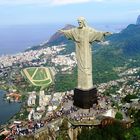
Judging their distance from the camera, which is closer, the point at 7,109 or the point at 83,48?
the point at 83,48

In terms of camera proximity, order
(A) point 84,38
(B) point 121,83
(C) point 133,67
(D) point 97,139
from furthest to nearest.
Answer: (C) point 133,67 < (B) point 121,83 < (A) point 84,38 < (D) point 97,139

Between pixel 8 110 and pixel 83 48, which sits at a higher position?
pixel 83 48

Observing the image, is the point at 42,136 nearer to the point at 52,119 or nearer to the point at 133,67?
the point at 52,119

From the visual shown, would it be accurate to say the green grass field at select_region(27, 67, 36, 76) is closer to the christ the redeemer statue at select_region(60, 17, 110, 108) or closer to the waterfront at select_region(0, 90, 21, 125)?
the waterfront at select_region(0, 90, 21, 125)

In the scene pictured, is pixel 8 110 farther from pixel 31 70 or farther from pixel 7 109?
pixel 31 70

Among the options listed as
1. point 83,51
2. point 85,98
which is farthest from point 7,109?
point 83,51

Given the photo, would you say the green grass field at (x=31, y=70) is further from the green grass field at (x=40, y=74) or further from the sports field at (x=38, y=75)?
the green grass field at (x=40, y=74)

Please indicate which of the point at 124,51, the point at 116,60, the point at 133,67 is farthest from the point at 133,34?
the point at 133,67
